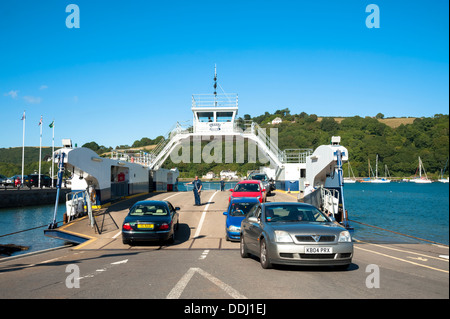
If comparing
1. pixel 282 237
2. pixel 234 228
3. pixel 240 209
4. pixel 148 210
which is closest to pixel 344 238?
pixel 282 237

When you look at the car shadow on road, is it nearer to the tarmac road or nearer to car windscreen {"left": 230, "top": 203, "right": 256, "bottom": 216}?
the tarmac road

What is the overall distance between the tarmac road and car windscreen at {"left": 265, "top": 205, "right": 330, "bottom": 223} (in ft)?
3.67

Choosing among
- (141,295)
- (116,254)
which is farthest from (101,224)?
(141,295)

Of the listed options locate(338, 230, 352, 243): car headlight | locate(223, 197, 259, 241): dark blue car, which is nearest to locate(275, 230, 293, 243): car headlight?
locate(338, 230, 352, 243): car headlight

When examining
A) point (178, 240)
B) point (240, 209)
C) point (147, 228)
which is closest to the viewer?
point (147, 228)

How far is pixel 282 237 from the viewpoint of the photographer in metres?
7.80

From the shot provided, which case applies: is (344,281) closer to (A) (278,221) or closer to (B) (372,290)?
(B) (372,290)

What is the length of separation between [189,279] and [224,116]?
28.6 metres

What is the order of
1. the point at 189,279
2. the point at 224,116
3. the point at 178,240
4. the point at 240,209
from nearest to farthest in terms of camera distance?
the point at 189,279 → the point at 178,240 → the point at 240,209 → the point at 224,116

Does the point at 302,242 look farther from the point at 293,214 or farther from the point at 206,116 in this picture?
Answer: the point at 206,116

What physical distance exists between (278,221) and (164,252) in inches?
178

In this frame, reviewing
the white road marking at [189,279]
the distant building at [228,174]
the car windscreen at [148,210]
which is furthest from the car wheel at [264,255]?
the distant building at [228,174]

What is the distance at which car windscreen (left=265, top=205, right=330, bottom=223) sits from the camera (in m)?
9.05
